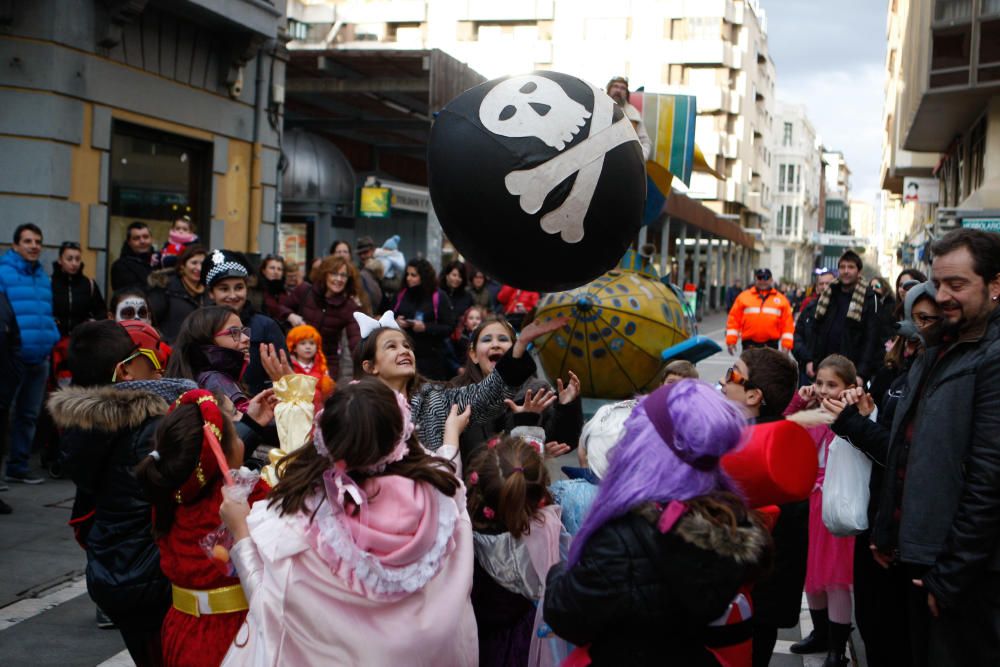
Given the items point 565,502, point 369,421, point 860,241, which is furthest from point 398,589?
point 860,241

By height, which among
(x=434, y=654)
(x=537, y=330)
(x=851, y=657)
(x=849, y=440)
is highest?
(x=537, y=330)

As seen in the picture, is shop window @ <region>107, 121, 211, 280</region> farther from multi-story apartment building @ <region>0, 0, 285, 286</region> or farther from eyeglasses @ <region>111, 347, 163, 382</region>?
eyeglasses @ <region>111, 347, 163, 382</region>

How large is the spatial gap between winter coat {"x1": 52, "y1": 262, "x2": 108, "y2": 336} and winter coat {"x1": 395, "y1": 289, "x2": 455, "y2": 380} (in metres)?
2.95

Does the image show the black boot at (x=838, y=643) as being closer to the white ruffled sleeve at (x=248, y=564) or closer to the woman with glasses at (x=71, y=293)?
the white ruffled sleeve at (x=248, y=564)

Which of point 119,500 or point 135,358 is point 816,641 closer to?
point 119,500

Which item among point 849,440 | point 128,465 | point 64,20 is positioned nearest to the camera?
point 128,465

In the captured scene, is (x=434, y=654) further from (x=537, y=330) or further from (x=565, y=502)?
(x=537, y=330)

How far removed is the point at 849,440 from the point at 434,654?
2034mm

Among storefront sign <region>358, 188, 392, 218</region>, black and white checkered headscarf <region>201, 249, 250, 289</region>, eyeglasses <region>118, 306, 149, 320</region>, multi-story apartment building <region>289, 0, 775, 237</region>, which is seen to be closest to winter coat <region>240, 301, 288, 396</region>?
black and white checkered headscarf <region>201, 249, 250, 289</region>

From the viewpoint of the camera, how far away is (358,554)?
2.88 m

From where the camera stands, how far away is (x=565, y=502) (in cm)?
377

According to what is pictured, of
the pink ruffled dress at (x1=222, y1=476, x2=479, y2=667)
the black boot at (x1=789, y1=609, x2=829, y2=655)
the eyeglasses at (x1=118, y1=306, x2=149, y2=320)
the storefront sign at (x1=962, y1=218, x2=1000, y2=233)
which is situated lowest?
the black boot at (x1=789, y1=609, x2=829, y2=655)

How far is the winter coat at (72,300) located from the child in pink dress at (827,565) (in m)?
6.11

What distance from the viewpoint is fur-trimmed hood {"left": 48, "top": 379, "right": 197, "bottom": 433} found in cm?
390
